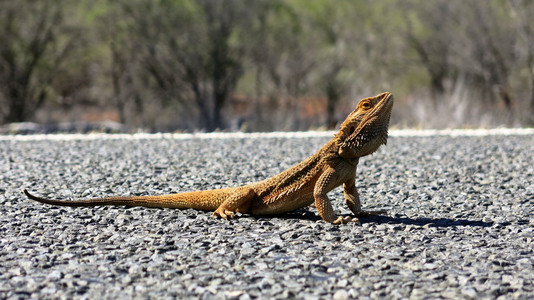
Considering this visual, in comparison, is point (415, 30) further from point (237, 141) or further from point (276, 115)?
point (237, 141)

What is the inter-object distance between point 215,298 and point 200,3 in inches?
727

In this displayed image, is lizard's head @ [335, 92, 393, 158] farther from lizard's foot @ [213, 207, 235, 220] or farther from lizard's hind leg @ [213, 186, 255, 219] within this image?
lizard's foot @ [213, 207, 235, 220]

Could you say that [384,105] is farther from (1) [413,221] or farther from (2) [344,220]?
(1) [413,221]

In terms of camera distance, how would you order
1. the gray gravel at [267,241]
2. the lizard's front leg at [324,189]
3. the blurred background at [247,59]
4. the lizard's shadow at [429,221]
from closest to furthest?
the gray gravel at [267,241] < the lizard's front leg at [324,189] < the lizard's shadow at [429,221] < the blurred background at [247,59]

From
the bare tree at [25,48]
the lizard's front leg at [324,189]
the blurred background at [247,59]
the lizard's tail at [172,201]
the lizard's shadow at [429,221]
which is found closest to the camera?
the lizard's front leg at [324,189]

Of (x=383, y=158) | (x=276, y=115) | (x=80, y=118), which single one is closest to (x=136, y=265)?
(x=383, y=158)

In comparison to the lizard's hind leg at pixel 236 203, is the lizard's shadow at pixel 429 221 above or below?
below

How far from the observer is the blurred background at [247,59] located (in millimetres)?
19484

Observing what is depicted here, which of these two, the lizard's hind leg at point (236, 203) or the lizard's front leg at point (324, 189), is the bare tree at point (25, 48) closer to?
the lizard's hind leg at point (236, 203)

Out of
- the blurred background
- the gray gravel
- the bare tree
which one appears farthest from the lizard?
the bare tree

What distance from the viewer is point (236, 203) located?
4.45m

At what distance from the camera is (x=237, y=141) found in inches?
399

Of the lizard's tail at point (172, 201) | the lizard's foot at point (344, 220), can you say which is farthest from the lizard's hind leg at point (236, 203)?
the lizard's foot at point (344, 220)

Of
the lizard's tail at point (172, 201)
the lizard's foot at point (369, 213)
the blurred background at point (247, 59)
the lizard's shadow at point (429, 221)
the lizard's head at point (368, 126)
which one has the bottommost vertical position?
the lizard's shadow at point (429, 221)
